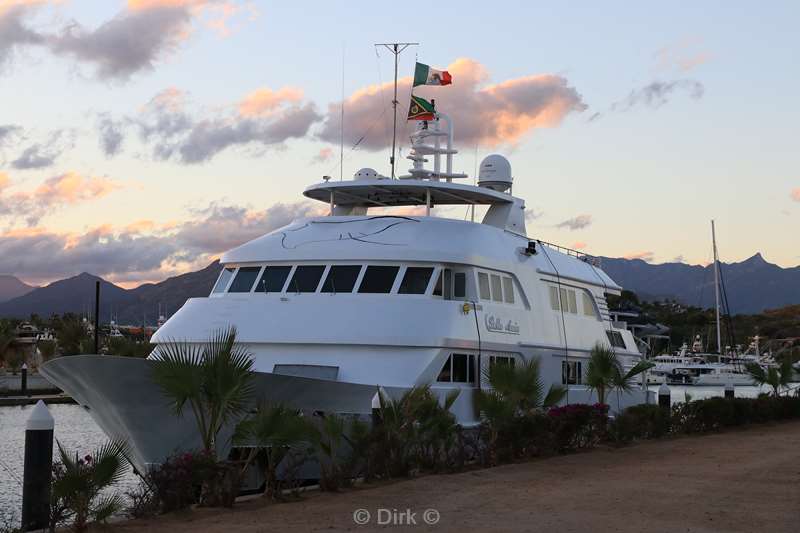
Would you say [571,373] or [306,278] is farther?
Result: [571,373]

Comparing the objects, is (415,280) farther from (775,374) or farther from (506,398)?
(775,374)

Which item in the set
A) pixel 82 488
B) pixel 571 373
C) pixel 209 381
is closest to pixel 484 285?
pixel 571 373

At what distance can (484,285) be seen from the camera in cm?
2014

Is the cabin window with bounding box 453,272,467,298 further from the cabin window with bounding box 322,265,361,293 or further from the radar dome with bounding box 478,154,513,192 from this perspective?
the radar dome with bounding box 478,154,513,192

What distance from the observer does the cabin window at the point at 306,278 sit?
1917cm

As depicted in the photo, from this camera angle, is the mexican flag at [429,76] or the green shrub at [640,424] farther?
the mexican flag at [429,76]

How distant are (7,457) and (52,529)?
15429 millimetres

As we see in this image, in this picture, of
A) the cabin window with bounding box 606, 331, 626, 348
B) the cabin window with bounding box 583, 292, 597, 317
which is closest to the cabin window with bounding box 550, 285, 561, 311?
the cabin window with bounding box 583, 292, 597, 317

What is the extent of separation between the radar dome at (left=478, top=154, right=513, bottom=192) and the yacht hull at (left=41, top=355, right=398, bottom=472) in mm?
11235

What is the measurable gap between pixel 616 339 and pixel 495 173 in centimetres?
546

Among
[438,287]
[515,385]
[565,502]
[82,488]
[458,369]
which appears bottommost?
[565,502]

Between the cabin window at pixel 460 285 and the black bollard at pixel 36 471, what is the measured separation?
31.8ft

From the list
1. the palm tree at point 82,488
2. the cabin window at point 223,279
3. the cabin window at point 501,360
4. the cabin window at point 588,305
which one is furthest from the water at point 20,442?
the cabin window at point 588,305

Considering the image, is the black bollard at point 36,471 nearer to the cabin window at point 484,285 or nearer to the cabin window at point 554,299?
the cabin window at point 484,285
